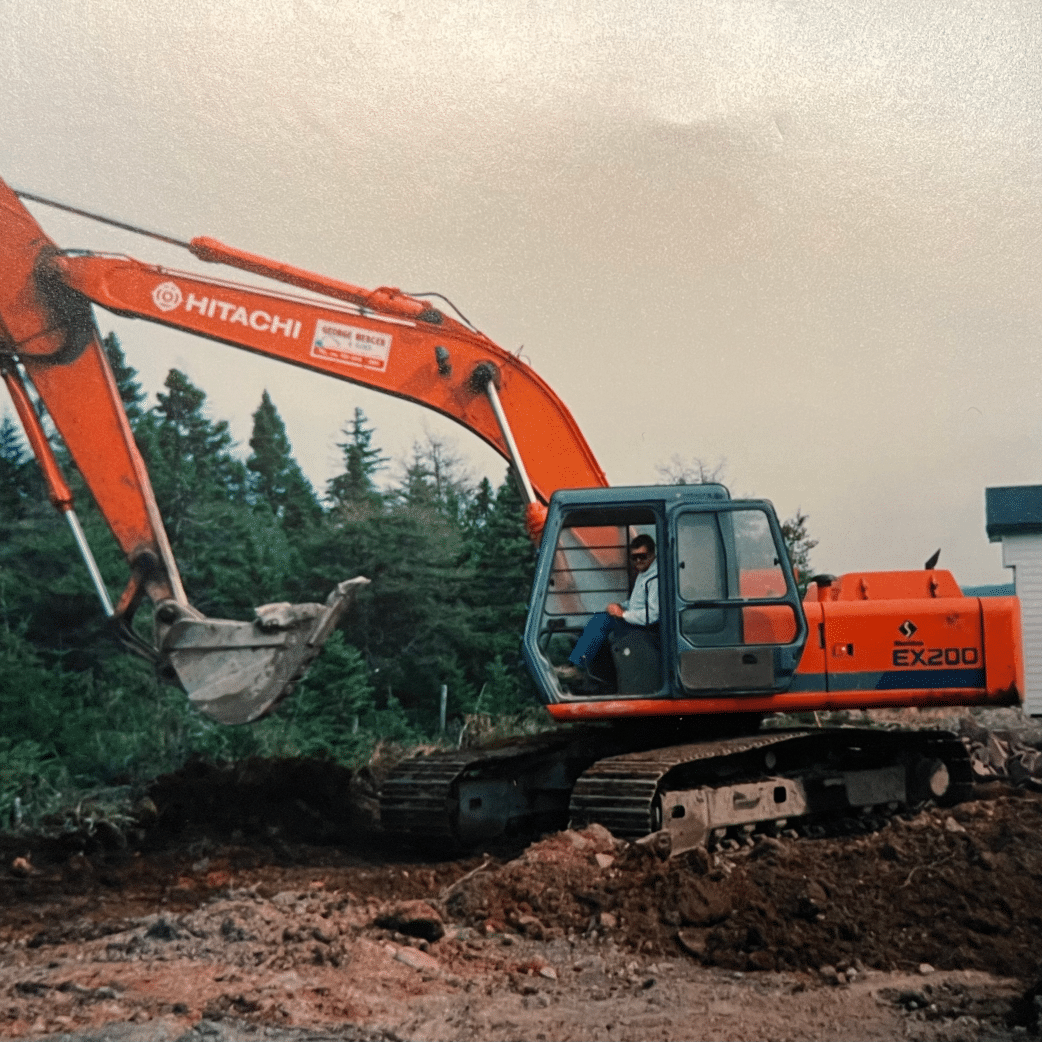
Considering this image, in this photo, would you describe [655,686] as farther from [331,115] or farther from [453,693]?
[453,693]

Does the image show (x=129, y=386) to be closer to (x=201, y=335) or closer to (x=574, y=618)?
(x=201, y=335)

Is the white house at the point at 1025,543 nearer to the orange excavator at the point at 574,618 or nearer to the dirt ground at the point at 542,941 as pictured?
the orange excavator at the point at 574,618

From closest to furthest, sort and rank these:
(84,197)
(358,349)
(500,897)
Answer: (500,897)
(358,349)
(84,197)

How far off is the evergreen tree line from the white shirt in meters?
4.99

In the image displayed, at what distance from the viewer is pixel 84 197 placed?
10883 mm

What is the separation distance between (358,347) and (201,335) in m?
0.96

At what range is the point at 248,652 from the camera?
8227mm

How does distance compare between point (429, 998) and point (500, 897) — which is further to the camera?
point (500, 897)

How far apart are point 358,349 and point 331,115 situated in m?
2.23

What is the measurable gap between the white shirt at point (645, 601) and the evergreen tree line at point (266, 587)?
16.4 ft

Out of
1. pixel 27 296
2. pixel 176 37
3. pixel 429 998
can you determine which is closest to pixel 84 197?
pixel 176 37

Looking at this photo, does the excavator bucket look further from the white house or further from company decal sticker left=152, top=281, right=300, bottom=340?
the white house

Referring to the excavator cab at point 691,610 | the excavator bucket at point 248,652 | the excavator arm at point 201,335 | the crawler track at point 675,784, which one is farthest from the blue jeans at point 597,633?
the excavator bucket at point 248,652

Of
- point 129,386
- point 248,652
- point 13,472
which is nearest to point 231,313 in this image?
point 248,652
